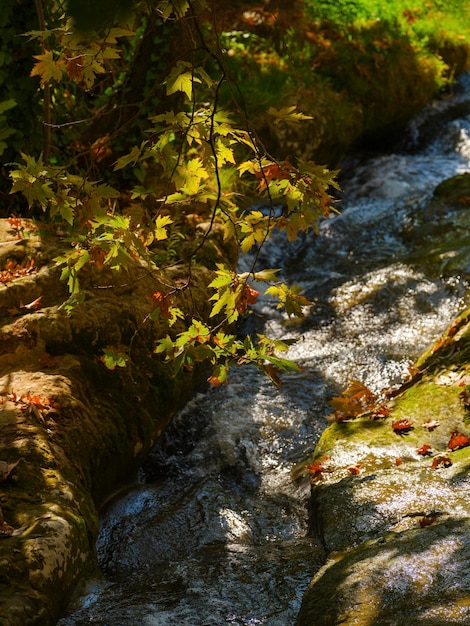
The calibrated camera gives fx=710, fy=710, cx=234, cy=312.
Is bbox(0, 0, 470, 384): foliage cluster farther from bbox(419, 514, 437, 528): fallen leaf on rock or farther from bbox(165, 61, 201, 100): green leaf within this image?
bbox(419, 514, 437, 528): fallen leaf on rock

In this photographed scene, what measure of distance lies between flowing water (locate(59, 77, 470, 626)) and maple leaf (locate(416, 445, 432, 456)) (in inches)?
30.4

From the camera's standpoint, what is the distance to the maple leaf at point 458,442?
4059 mm

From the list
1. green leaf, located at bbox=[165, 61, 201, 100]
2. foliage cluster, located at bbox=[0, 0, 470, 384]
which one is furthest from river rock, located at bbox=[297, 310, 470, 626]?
green leaf, located at bbox=[165, 61, 201, 100]

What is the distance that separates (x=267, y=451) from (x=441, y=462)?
1461mm

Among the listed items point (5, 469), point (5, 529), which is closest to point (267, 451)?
point (5, 469)

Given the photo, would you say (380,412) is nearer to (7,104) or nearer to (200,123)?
(200,123)

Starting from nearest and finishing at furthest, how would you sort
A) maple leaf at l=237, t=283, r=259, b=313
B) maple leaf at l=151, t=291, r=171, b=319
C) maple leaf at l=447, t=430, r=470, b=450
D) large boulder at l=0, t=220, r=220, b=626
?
maple leaf at l=237, t=283, r=259, b=313 < large boulder at l=0, t=220, r=220, b=626 < maple leaf at l=151, t=291, r=171, b=319 < maple leaf at l=447, t=430, r=470, b=450

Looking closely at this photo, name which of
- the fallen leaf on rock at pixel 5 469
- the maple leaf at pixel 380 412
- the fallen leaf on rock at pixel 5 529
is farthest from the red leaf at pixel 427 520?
the fallen leaf on rock at pixel 5 469

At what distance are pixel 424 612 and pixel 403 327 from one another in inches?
157

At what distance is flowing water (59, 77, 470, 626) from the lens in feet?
11.1

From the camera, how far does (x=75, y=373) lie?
438 cm

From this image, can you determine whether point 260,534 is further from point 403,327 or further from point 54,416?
point 403,327

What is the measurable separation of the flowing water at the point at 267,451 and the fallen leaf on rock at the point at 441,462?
77cm

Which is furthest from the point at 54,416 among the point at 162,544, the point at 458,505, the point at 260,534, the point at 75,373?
the point at 458,505
